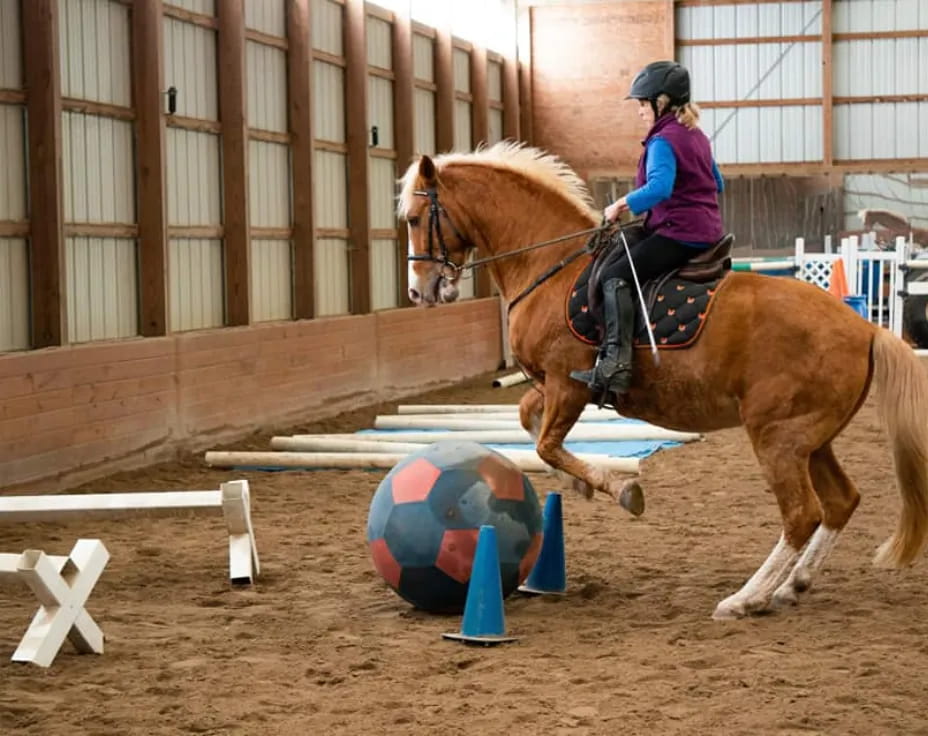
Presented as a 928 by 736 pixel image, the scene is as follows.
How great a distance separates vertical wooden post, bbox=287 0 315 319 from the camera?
542 inches

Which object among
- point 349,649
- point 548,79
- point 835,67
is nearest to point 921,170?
point 835,67

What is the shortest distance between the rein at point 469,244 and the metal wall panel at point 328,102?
7858mm

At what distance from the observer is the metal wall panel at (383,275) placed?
16116 millimetres

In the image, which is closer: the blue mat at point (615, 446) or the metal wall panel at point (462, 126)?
the blue mat at point (615, 446)

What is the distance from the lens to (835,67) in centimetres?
2166

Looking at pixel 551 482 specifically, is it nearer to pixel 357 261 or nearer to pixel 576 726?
pixel 576 726

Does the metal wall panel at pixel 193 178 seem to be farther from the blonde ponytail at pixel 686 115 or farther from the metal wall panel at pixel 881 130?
the metal wall panel at pixel 881 130

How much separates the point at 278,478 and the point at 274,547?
2525 millimetres

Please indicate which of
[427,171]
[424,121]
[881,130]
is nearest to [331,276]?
[424,121]

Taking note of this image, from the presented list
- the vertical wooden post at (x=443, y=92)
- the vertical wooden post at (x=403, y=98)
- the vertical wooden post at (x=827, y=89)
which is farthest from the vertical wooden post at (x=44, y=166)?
the vertical wooden post at (x=827, y=89)

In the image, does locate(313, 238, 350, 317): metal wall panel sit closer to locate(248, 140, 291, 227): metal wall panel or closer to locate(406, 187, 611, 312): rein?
locate(248, 140, 291, 227): metal wall panel

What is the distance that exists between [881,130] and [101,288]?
1455cm

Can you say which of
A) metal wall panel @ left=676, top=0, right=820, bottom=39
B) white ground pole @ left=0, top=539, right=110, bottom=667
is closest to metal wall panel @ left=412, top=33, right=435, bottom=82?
metal wall panel @ left=676, top=0, right=820, bottom=39

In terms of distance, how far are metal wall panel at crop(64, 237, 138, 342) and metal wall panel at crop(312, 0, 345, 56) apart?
437 cm
